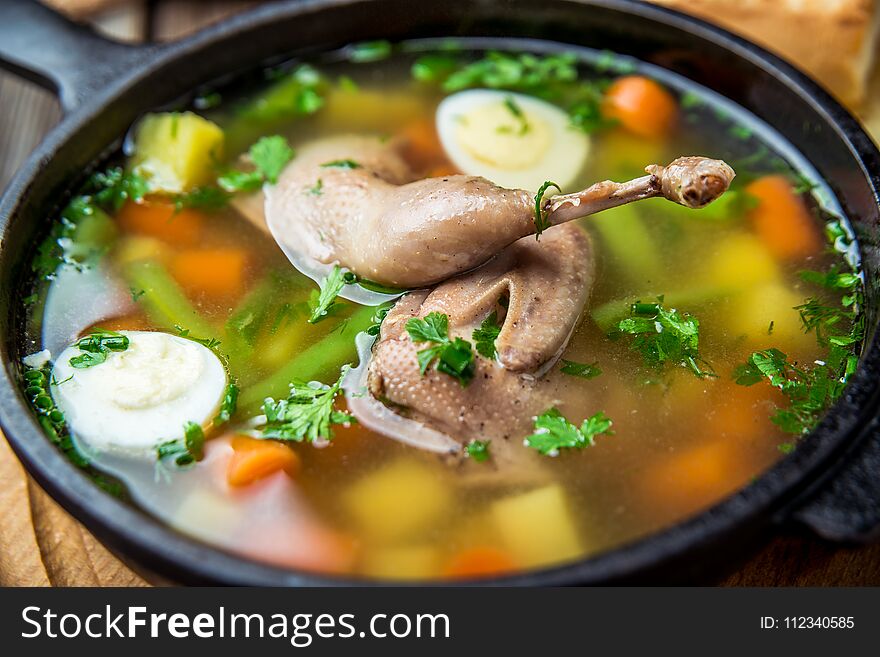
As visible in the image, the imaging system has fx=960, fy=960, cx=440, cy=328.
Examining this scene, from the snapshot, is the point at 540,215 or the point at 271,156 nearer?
the point at 540,215

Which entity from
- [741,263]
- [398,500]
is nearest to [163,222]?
[398,500]

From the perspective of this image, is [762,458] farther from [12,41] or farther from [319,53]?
[12,41]

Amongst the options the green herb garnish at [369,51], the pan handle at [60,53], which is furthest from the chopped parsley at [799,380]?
the pan handle at [60,53]

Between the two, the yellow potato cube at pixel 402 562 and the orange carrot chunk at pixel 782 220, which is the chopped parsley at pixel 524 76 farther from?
the yellow potato cube at pixel 402 562

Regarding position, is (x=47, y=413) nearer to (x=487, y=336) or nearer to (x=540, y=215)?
(x=487, y=336)

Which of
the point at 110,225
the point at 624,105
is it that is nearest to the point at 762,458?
the point at 624,105

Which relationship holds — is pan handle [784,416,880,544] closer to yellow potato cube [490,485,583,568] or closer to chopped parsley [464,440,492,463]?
yellow potato cube [490,485,583,568]
